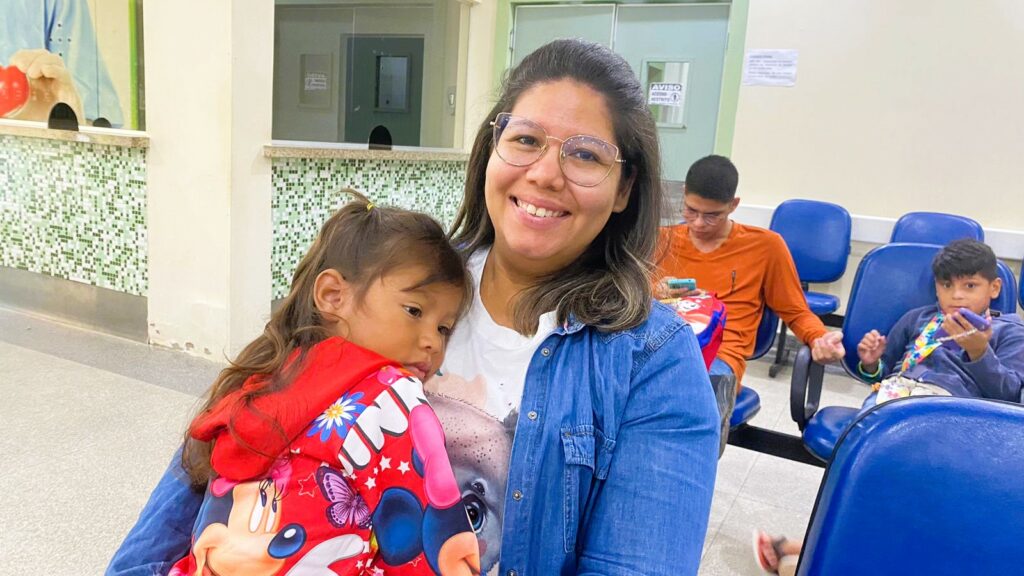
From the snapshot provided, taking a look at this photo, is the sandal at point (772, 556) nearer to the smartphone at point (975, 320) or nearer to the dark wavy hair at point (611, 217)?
the smartphone at point (975, 320)

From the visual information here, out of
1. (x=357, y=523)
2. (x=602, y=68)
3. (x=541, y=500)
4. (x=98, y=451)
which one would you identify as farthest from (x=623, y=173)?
(x=98, y=451)

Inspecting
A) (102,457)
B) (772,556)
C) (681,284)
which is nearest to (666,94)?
(681,284)

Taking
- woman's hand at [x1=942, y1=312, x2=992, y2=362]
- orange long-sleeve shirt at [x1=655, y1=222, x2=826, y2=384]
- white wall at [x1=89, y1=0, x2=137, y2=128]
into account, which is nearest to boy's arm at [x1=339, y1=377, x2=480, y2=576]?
orange long-sleeve shirt at [x1=655, y1=222, x2=826, y2=384]

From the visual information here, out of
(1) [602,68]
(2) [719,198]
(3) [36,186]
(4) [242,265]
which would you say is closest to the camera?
(1) [602,68]

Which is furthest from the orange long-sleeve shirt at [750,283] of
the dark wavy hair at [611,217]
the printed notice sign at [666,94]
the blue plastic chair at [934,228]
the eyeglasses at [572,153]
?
the printed notice sign at [666,94]

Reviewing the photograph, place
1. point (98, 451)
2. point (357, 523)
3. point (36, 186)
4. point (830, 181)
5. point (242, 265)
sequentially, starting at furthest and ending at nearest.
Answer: point (830, 181) < point (36, 186) < point (242, 265) < point (98, 451) < point (357, 523)

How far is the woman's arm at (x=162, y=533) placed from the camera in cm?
105

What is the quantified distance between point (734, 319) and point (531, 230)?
5.37 feet

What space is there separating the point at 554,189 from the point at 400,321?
1.01 ft

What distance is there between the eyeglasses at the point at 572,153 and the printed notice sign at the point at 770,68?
4.23 meters

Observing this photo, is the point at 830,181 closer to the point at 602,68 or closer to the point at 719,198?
the point at 719,198

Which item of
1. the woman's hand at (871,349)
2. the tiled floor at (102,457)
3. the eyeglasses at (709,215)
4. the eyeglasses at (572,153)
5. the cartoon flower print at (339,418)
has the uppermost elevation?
the eyeglasses at (572,153)

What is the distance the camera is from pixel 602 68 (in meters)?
1.08

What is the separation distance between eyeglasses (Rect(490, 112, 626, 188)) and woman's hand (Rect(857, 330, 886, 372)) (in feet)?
5.33
